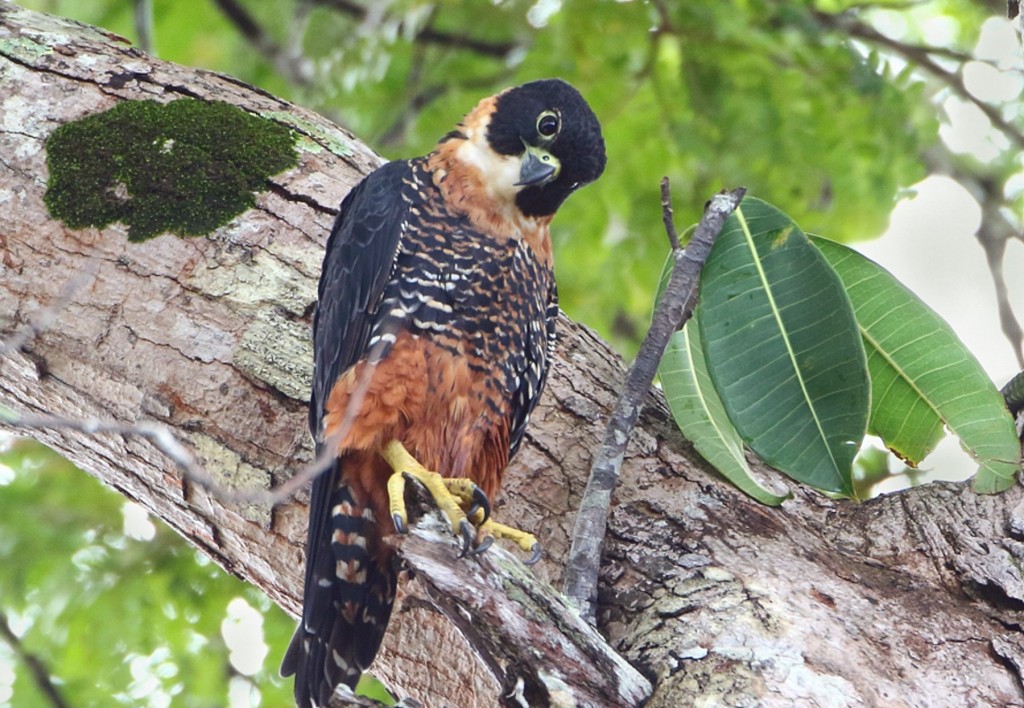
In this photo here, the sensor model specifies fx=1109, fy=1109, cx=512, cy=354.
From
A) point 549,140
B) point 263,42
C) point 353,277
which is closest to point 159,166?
point 353,277

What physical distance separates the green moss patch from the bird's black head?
0.56 metres

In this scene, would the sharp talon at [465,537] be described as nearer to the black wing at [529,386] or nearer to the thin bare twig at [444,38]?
the black wing at [529,386]

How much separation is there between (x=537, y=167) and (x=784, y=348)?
0.69 metres

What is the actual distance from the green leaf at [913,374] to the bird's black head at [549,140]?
58 cm

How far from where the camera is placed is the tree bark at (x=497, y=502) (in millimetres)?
1979

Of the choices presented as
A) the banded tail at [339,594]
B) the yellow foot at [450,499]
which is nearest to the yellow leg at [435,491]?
the yellow foot at [450,499]

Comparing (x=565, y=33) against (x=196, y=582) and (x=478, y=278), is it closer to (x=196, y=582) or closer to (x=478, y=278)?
(x=478, y=278)

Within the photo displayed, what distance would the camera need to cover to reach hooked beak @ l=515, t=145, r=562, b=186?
251cm

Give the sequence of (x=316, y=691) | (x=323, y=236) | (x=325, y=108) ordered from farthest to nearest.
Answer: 1. (x=325, y=108)
2. (x=323, y=236)
3. (x=316, y=691)

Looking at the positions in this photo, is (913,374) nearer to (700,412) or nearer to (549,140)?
(700,412)

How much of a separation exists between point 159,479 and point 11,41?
1.22 m

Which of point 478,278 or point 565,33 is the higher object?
point 565,33

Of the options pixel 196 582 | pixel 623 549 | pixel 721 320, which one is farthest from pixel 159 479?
pixel 196 582

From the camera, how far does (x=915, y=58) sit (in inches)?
198
